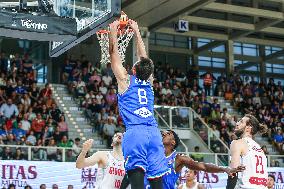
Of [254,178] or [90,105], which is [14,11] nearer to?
[254,178]

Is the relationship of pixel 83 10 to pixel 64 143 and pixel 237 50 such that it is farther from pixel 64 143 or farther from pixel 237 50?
pixel 237 50

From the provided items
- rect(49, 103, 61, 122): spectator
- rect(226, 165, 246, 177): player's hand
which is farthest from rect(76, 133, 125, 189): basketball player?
rect(49, 103, 61, 122): spectator

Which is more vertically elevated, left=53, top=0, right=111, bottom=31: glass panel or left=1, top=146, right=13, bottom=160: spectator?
left=53, top=0, right=111, bottom=31: glass panel

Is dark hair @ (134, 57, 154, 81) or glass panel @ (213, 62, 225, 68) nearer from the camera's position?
dark hair @ (134, 57, 154, 81)

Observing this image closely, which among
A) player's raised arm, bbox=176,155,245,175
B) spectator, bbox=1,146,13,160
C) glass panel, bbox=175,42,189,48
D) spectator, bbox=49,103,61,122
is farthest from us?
glass panel, bbox=175,42,189,48

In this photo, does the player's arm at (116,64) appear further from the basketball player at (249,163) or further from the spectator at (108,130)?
the spectator at (108,130)

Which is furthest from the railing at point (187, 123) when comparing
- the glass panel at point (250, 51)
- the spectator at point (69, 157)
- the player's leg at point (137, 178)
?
the glass panel at point (250, 51)

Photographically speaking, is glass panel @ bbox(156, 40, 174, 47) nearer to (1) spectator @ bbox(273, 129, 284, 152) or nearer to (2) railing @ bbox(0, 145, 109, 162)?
(1) spectator @ bbox(273, 129, 284, 152)

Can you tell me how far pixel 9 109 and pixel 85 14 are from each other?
31.0ft

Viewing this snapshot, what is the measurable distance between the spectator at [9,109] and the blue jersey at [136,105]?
40.7 feet

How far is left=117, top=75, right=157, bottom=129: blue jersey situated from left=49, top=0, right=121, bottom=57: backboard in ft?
8.95

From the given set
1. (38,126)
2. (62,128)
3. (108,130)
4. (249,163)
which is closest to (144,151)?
(249,163)

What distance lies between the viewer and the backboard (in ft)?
30.5

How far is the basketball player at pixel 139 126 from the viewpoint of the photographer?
6395 millimetres
